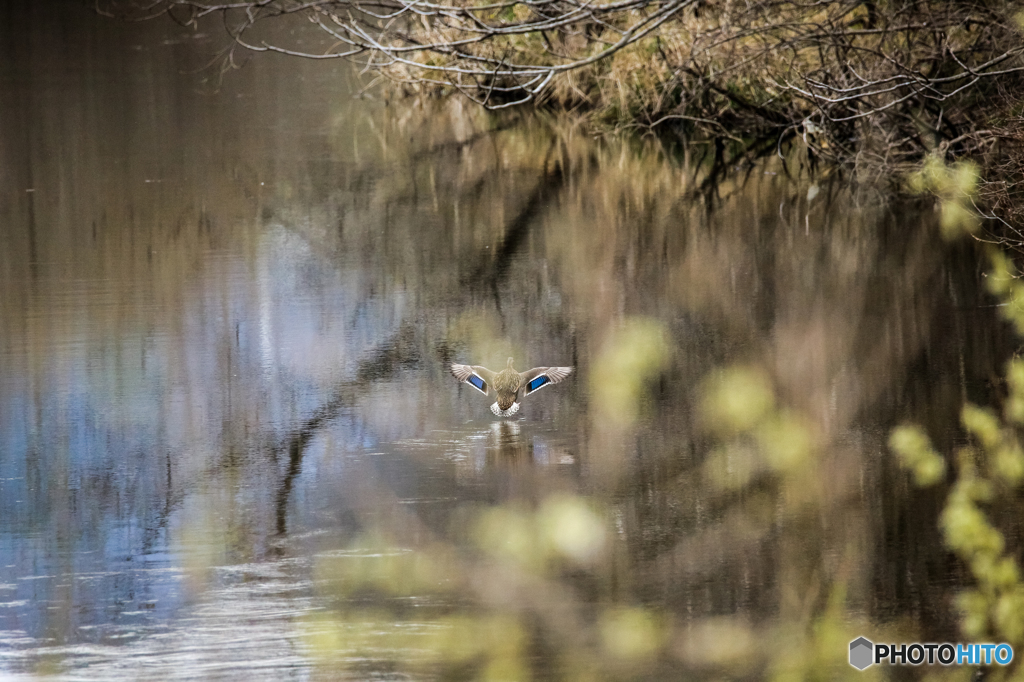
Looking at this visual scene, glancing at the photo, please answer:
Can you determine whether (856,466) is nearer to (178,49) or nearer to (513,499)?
(513,499)

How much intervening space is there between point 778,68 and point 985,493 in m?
8.81

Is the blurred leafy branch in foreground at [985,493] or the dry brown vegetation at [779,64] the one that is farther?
the dry brown vegetation at [779,64]

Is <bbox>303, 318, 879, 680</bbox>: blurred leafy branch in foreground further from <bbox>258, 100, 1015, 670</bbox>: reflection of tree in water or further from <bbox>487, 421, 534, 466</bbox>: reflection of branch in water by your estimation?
<bbox>487, 421, 534, 466</bbox>: reflection of branch in water

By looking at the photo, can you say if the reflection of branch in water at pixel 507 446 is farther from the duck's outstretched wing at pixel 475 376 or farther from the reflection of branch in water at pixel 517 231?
the reflection of branch in water at pixel 517 231

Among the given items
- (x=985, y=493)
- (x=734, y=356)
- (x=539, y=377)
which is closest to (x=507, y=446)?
(x=539, y=377)

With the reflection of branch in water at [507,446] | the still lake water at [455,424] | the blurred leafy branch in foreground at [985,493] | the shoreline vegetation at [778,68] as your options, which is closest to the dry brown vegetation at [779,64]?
the shoreline vegetation at [778,68]

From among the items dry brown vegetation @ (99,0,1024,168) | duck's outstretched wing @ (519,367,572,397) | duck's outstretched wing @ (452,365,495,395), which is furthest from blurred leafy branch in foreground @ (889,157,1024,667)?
dry brown vegetation @ (99,0,1024,168)

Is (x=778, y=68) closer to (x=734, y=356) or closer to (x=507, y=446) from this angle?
(x=734, y=356)

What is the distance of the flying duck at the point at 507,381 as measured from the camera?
Result: 264 inches

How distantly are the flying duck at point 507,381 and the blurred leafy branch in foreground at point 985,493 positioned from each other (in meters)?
1.56

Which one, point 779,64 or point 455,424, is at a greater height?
point 779,64

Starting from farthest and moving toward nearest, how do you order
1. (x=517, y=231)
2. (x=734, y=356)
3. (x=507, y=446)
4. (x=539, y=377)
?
(x=517, y=231), (x=734, y=356), (x=539, y=377), (x=507, y=446)

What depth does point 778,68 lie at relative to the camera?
45.9ft

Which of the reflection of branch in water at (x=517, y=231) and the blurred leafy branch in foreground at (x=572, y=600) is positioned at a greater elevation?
the reflection of branch in water at (x=517, y=231)
